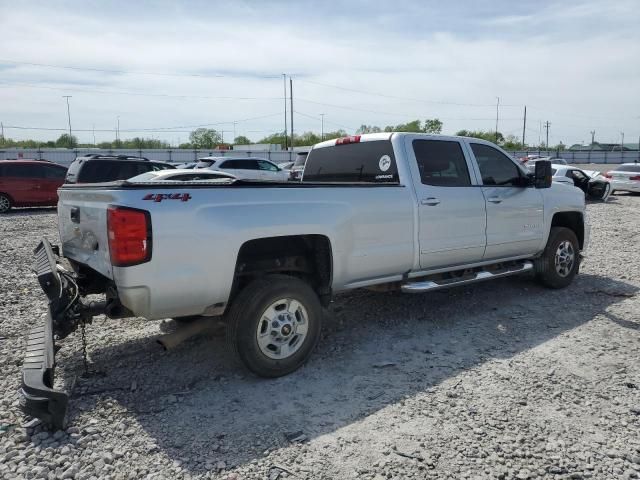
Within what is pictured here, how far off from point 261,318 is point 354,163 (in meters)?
2.28

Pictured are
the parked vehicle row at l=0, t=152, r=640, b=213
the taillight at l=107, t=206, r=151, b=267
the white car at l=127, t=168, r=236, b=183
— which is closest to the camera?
the taillight at l=107, t=206, r=151, b=267

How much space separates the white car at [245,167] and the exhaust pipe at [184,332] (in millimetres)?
14380

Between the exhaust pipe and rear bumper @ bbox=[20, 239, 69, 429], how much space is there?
2.42 feet

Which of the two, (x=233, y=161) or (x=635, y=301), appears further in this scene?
(x=233, y=161)

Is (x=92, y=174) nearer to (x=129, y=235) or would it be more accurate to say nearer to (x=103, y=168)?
(x=103, y=168)

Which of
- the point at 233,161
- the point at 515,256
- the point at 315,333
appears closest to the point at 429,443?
the point at 315,333

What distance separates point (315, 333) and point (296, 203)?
1.09m

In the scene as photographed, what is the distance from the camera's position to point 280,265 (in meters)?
4.15

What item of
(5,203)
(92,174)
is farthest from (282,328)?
(5,203)

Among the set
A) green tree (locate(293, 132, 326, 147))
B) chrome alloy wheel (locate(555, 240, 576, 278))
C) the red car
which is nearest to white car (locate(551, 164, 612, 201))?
chrome alloy wheel (locate(555, 240, 576, 278))

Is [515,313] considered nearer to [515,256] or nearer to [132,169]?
[515,256]

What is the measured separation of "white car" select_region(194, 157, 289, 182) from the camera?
18477 mm

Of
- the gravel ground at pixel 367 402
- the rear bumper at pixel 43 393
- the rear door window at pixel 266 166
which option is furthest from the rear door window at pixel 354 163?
the rear door window at pixel 266 166

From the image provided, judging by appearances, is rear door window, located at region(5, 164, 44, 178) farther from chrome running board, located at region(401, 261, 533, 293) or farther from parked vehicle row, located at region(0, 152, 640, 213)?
chrome running board, located at region(401, 261, 533, 293)
